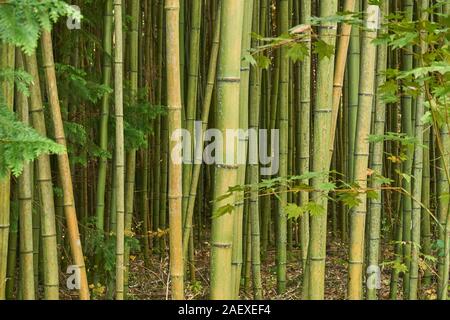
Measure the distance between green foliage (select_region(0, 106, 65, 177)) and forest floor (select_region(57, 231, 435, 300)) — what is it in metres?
2.74

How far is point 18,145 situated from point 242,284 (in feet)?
10.6

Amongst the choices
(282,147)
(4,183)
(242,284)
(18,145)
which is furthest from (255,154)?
(18,145)

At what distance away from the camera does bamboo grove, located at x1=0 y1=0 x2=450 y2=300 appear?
6.53 ft

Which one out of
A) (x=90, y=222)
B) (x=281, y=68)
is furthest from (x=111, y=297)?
(x=281, y=68)

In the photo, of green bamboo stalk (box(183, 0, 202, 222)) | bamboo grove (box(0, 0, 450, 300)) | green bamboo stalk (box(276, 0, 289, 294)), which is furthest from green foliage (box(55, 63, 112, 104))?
green bamboo stalk (box(276, 0, 289, 294))

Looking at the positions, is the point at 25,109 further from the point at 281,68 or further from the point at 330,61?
the point at 281,68

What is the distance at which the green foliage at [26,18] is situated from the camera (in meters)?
1.58

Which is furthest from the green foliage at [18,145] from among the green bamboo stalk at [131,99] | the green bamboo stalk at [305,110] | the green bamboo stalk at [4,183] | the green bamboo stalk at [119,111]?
the green bamboo stalk at [131,99]

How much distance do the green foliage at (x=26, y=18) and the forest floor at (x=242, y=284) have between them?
299 centimetres

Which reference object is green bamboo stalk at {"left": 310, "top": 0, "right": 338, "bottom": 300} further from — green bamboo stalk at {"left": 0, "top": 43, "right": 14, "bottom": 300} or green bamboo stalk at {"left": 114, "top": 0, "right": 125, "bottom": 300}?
green bamboo stalk at {"left": 114, "top": 0, "right": 125, "bottom": 300}

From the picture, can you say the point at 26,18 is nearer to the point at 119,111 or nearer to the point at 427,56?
the point at 427,56

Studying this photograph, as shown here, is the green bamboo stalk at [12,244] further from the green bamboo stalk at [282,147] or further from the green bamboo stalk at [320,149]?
A: the green bamboo stalk at [320,149]

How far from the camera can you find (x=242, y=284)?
4.79 meters
